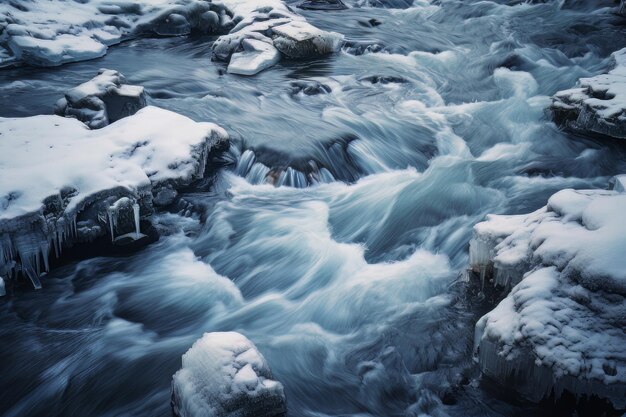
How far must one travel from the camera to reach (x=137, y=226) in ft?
18.2

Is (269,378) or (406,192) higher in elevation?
(269,378)

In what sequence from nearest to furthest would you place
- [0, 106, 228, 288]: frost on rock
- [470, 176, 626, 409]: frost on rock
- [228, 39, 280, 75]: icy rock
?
[470, 176, 626, 409]: frost on rock < [0, 106, 228, 288]: frost on rock < [228, 39, 280, 75]: icy rock

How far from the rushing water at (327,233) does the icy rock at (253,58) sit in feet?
0.60

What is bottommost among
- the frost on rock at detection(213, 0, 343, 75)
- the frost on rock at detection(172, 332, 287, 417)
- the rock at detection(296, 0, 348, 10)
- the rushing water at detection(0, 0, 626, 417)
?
the rushing water at detection(0, 0, 626, 417)

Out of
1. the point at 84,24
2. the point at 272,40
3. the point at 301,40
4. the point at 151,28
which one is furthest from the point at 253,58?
the point at 84,24

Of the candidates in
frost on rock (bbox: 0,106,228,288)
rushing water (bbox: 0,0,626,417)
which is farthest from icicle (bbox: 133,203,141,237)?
rushing water (bbox: 0,0,626,417)

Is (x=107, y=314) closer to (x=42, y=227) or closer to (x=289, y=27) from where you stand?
(x=42, y=227)

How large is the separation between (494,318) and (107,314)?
11.2 ft

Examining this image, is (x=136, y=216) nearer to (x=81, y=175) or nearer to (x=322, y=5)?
(x=81, y=175)

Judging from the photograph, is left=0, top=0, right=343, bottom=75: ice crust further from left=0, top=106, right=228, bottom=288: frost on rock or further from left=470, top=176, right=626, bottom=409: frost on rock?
left=470, top=176, right=626, bottom=409: frost on rock

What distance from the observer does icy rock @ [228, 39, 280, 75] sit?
33.3 feet

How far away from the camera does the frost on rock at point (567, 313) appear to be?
3014mm

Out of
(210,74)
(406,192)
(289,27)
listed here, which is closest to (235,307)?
(406,192)

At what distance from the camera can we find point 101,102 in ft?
23.3
